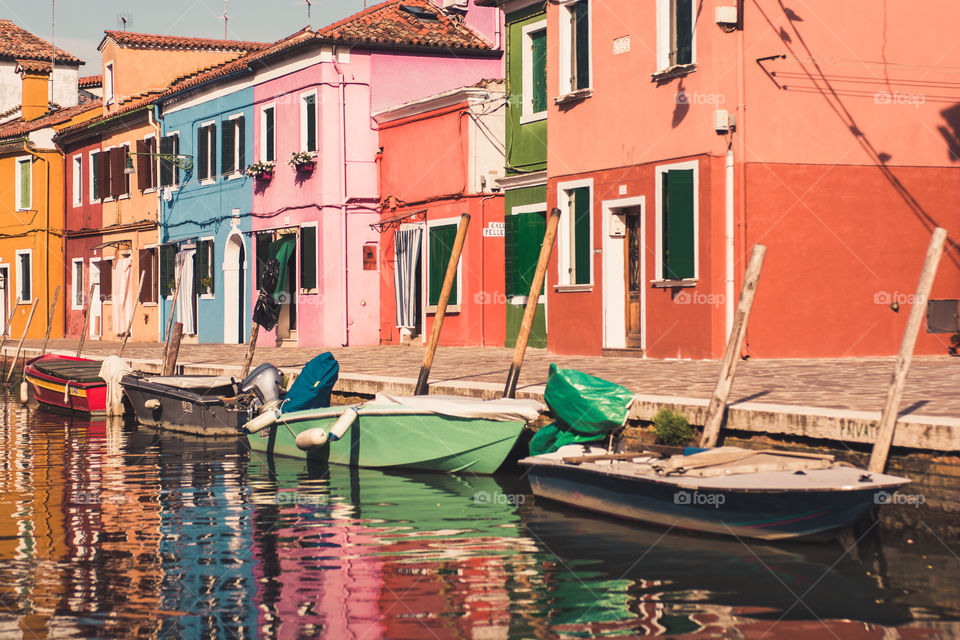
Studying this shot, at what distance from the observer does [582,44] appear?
69.8 ft

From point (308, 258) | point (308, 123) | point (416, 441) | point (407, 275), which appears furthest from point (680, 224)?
point (308, 123)

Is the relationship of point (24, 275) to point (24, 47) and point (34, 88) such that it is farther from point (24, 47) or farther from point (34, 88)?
point (24, 47)

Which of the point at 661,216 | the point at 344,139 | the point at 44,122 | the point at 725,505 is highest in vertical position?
the point at 44,122

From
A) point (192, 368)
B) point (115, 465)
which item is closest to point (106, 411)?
point (192, 368)

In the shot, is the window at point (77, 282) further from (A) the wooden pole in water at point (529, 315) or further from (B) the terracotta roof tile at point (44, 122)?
(A) the wooden pole in water at point (529, 315)

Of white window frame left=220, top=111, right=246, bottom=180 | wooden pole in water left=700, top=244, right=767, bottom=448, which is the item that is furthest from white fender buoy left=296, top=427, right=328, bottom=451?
white window frame left=220, top=111, right=246, bottom=180

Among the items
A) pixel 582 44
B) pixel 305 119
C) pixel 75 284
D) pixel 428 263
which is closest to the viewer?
pixel 582 44

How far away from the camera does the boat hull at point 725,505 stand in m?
8.78

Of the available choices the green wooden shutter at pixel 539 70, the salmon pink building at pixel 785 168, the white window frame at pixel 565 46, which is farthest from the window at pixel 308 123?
the salmon pink building at pixel 785 168

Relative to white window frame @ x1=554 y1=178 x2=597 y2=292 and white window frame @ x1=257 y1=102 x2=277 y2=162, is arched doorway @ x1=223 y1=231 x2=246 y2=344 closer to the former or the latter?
white window frame @ x1=257 y1=102 x2=277 y2=162

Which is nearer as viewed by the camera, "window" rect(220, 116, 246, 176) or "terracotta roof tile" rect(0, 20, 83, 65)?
"window" rect(220, 116, 246, 176)

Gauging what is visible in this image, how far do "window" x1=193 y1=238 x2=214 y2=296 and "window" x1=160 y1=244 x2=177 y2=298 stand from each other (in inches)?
50.5

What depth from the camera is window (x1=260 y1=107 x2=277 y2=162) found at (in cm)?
3117

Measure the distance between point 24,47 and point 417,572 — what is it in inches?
1800
